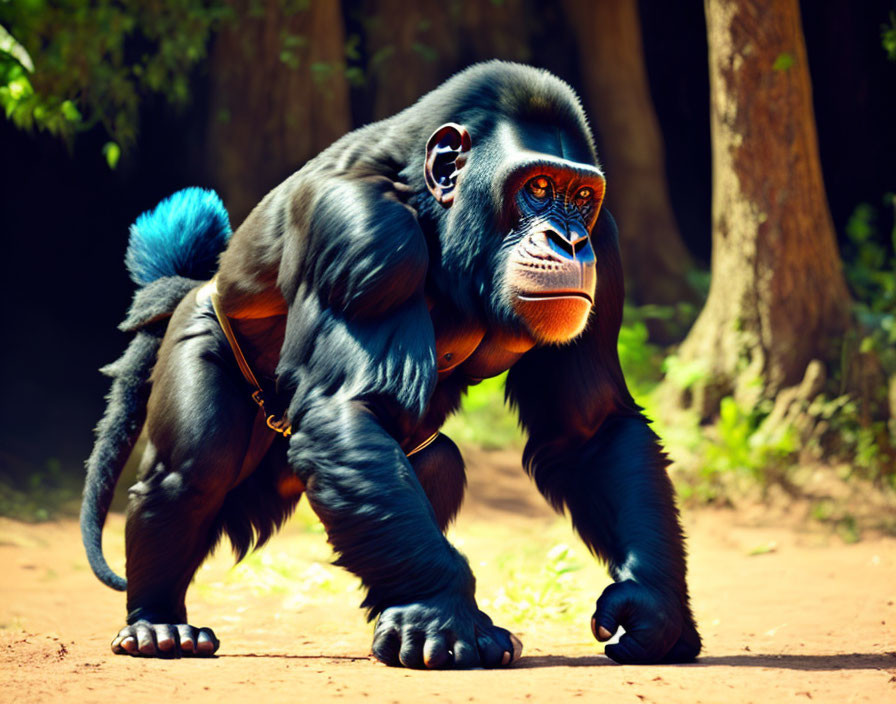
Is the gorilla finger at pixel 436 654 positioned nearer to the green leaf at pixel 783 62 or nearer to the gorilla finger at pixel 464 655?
the gorilla finger at pixel 464 655

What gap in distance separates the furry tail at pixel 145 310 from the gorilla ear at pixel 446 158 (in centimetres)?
110

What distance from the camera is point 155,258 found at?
3.89 m

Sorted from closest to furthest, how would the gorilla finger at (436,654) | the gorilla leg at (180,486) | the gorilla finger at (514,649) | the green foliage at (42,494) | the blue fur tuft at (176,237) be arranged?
the gorilla finger at (436,654), the gorilla finger at (514,649), the gorilla leg at (180,486), the blue fur tuft at (176,237), the green foliage at (42,494)

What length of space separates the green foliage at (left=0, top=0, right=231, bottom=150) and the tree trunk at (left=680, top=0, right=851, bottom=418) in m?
3.25

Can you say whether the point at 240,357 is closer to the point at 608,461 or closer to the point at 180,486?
the point at 180,486

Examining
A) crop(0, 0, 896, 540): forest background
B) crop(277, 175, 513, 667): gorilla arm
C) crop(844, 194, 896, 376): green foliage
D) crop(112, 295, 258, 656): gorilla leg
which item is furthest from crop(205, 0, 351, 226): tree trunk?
crop(277, 175, 513, 667): gorilla arm

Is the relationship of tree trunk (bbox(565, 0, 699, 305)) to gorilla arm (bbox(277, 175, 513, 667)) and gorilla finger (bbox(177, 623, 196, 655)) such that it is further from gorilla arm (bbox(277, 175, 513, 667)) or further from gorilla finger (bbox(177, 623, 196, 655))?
gorilla finger (bbox(177, 623, 196, 655))

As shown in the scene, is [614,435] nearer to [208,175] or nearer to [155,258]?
[155,258]

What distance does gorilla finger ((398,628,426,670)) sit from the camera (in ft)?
8.62

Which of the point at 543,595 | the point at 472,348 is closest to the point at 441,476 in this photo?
the point at 472,348

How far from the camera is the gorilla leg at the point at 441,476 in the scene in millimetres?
3451

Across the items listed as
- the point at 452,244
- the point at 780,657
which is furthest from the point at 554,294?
the point at 780,657

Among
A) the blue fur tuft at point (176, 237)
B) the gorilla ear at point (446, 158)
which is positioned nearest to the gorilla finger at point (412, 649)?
the gorilla ear at point (446, 158)

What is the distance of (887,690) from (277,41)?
5.99 meters
